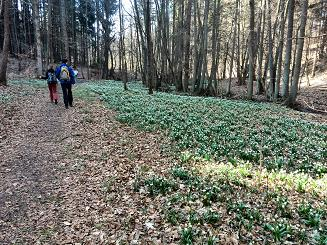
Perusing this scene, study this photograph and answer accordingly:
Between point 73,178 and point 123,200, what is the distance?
6.20 ft

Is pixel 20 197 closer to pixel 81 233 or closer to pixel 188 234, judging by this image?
pixel 81 233

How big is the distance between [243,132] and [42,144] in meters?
7.25

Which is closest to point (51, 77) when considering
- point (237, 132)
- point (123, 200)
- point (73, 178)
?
point (73, 178)

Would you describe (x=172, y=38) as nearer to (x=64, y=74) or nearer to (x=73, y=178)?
(x=64, y=74)

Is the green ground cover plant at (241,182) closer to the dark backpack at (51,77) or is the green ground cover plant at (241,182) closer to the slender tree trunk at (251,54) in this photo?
the dark backpack at (51,77)

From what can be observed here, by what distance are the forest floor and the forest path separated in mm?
21

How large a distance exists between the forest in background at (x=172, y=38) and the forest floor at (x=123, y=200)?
14.2 m

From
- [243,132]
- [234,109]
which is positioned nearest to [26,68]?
[234,109]

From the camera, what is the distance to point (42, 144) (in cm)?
1044

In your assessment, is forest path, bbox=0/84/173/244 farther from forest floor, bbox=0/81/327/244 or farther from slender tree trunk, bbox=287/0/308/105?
slender tree trunk, bbox=287/0/308/105

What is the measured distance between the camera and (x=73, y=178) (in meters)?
8.05

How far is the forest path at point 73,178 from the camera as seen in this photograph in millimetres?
5832

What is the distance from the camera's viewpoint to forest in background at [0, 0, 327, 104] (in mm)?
27391

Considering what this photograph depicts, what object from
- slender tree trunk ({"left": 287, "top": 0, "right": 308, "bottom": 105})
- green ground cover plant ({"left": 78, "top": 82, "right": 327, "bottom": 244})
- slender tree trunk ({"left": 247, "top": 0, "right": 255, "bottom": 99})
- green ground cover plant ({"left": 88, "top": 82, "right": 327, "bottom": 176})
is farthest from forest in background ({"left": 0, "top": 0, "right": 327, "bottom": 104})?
green ground cover plant ({"left": 78, "top": 82, "right": 327, "bottom": 244})
